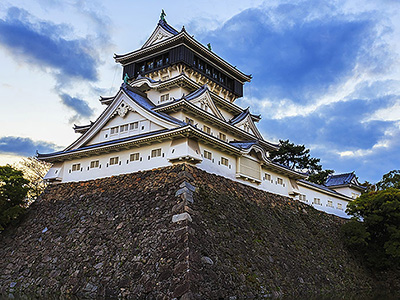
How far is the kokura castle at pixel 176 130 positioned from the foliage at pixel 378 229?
370 centimetres

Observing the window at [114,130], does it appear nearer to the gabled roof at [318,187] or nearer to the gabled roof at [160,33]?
the gabled roof at [160,33]

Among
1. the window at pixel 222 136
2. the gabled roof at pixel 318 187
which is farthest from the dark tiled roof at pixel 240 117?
the gabled roof at pixel 318 187

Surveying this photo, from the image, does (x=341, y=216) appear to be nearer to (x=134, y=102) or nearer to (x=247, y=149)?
(x=247, y=149)

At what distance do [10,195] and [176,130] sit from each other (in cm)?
1140

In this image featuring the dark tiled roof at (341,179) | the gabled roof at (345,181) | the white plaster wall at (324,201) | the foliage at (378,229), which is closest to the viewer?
the foliage at (378,229)

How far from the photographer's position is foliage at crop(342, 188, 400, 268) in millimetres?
24984

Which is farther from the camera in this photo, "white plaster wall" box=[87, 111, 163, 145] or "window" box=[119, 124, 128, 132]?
"window" box=[119, 124, 128, 132]

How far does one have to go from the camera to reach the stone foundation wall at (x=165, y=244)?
546 inches

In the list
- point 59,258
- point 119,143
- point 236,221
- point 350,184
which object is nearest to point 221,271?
point 236,221

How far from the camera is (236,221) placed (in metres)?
17.9

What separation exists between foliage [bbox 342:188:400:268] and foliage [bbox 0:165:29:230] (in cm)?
2230

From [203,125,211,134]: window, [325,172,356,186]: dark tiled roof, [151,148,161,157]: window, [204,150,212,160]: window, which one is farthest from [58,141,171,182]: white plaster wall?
[325,172,356,186]: dark tiled roof

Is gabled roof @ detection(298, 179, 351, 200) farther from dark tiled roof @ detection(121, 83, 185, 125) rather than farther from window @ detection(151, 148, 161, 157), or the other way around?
window @ detection(151, 148, 161, 157)

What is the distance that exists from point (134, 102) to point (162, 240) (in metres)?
9.74
